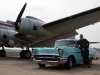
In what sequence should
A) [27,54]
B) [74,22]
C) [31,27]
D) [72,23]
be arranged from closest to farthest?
[74,22], [72,23], [31,27], [27,54]

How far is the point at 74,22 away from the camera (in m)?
10.2

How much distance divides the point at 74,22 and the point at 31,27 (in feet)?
9.13

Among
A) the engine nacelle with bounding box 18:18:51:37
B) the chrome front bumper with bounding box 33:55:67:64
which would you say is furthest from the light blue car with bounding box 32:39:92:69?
the engine nacelle with bounding box 18:18:51:37

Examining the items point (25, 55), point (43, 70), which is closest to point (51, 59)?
point (43, 70)

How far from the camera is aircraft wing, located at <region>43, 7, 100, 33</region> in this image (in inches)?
362

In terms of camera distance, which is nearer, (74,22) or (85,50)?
(85,50)

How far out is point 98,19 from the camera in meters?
10.0

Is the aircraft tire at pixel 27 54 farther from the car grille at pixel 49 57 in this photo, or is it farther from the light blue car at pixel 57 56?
the car grille at pixel 49 57

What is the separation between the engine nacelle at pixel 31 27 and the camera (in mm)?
10539

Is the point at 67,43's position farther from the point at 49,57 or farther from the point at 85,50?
the point at 49,57

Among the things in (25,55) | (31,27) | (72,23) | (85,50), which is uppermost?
(72,23)

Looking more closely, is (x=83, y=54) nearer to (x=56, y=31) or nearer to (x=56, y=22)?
(x=56, y=22)

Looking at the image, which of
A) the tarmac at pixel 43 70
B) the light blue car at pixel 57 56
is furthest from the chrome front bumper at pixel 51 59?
the tarmac at pixel 43 70

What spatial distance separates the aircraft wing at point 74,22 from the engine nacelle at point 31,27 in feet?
1.23
